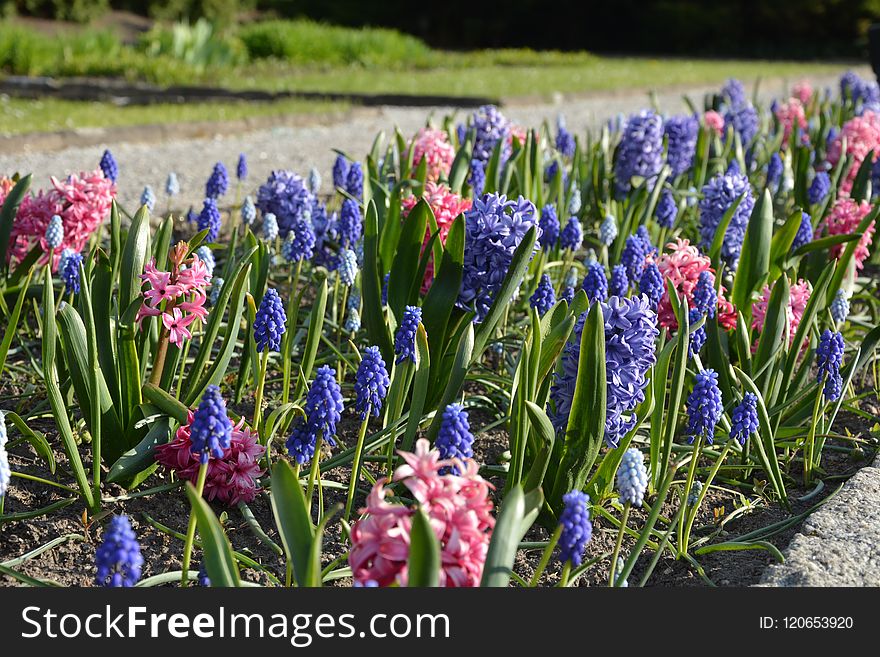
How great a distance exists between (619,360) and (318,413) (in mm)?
644

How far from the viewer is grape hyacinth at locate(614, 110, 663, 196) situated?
4.34 meters

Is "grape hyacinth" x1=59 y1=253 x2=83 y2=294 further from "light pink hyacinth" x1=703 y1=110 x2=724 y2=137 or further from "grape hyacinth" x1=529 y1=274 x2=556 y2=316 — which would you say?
"light pink hyacinth" x1=703 y1=110 x2=724 y2=137

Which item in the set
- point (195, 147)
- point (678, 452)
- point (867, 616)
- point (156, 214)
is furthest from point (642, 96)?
point (867, 616)

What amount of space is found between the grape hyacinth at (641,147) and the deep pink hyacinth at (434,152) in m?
0.71

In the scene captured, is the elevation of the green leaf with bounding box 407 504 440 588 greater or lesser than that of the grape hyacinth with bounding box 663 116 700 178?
lesser

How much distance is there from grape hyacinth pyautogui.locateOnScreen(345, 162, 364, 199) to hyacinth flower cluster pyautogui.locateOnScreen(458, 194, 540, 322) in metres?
1.49

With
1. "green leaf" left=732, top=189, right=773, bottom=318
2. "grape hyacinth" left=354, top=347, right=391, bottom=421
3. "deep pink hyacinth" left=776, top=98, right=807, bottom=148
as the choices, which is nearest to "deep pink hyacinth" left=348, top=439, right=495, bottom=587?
"grape hyacinth" left=354, top=347, right=391, bottom=421

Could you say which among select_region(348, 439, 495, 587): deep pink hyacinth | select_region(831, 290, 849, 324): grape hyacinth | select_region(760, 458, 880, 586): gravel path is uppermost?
select_region(831, 290, 849, 324): grape hyacinth

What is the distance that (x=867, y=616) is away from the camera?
185 centimetres

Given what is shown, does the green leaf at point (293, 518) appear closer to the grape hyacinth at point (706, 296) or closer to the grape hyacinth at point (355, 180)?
the grape hyacinth at point (706, 296)

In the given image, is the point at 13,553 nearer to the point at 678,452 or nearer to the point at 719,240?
the point at 678,452

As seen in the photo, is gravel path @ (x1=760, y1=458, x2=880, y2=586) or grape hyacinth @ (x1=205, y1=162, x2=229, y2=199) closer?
gravel path @ (x1=760, y1=458, x2=880, y2=586)

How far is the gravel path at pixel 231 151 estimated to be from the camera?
239 inches

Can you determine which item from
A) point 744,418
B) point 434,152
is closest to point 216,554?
point 744,418
